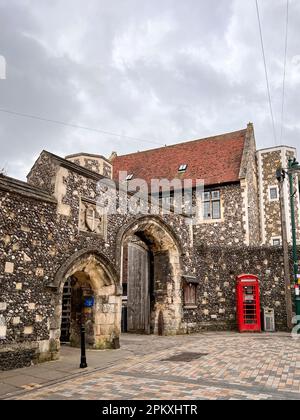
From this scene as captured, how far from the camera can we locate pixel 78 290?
364 inches

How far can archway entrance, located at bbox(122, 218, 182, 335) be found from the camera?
11914mm

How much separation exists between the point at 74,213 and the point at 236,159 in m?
11.2

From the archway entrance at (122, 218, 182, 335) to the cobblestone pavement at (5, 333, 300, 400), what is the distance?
337 cm

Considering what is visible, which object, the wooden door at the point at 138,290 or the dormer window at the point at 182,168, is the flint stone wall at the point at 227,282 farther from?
the dormer window at the point at 182,168

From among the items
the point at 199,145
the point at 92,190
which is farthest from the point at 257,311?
the point at 199,145

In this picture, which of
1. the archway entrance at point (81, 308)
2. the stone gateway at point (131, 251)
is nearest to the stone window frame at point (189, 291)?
the stone gateway at point (131, 251)

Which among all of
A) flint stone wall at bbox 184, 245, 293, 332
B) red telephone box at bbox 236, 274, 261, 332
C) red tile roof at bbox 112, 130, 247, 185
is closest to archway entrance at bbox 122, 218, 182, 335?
flint stone wall at bbox 184, 245, 293, 332

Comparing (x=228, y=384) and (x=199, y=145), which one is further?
(x=199, y=145)

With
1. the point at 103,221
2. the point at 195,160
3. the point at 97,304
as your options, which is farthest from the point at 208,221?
the point at 97,304

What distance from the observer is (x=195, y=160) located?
1867 centimetres

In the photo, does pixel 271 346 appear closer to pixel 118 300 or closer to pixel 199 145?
pixel 118 300

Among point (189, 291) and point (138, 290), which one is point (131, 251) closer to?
point (138, 290)

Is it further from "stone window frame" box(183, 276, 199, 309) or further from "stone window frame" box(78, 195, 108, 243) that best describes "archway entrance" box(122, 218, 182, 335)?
"stone window frame" box(78, 195, 108, 243)

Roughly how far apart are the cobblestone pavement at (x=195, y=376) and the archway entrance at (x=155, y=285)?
337 centimetres
